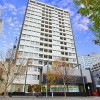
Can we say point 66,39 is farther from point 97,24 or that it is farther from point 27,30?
point 97,24

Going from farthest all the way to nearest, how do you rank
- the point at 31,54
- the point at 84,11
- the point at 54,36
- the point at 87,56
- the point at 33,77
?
1. the point at 87,56
2. the point at 54,36
3. the point at 31,54
4. the point at 33,77
5. the point at 84,11

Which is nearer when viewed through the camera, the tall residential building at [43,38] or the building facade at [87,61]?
the tall residential building at [43,38]

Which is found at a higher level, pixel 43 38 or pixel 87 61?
pixel 87 61

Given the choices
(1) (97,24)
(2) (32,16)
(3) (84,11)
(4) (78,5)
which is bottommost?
(1) (97,24)

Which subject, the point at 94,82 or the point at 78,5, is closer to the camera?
the point at 78,5

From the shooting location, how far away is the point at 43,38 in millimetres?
47906

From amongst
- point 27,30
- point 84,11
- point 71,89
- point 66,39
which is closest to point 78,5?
point 84,11

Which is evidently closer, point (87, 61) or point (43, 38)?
point (43, 38)

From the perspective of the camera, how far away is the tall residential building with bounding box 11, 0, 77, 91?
4001 centimetres

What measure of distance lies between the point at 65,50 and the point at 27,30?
67.2ft

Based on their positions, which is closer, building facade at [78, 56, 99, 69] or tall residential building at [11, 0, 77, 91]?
tall residential building at [11, 0, 77, 91]

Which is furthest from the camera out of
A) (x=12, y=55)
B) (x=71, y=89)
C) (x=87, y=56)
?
(x=87, y=56)

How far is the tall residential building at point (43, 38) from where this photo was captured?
40.0 metres

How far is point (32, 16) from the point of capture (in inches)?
1984
